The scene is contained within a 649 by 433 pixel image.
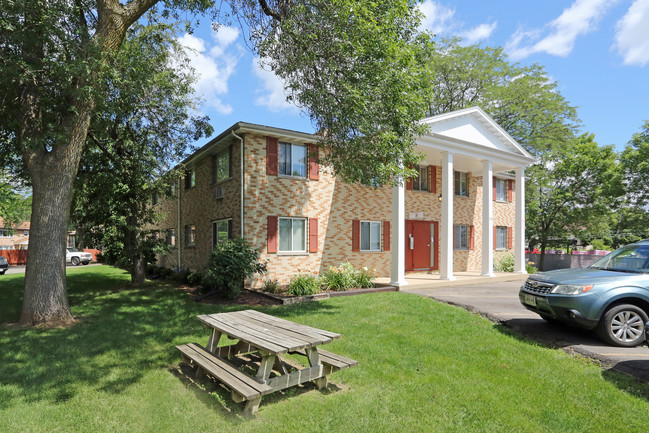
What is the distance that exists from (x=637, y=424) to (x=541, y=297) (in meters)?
2.83

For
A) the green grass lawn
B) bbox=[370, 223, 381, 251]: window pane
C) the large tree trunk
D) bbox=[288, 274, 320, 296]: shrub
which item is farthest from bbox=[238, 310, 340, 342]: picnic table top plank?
bbox=[370, 223, 381, 251]: window pane

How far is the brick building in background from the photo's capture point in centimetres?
1217

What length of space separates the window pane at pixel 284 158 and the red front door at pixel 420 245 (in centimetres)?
591

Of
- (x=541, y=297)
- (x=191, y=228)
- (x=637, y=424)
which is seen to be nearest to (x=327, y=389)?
(x=637, y=424)

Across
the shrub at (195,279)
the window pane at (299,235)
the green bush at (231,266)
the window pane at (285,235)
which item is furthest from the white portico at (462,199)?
the shrub at (195,279)

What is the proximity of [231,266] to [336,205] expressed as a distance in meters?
4.91

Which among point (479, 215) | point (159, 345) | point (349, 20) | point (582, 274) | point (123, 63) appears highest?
point (349, 20)

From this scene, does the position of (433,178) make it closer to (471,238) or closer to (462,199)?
(462,199)

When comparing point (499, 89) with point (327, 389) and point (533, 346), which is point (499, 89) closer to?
point (533, 346)

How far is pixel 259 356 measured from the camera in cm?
557

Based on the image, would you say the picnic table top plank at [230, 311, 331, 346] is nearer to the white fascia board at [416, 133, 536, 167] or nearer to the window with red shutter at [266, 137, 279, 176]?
the window with red shutter at [266, 137, 279, 176]

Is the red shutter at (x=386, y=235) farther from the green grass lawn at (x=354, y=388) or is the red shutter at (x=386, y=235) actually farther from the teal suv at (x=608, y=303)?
the teal suv at (x=608, y=303)

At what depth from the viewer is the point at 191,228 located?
17328mm

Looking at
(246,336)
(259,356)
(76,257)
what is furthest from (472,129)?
(76,257)
